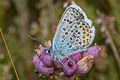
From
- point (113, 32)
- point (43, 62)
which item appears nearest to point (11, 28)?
point (113, 32)

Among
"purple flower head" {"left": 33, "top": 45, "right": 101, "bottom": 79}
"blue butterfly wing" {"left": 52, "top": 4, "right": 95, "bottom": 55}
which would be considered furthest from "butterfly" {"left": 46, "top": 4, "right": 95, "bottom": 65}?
"purple flower head" {"left": 33, "top": 45, "right": 101, "bottom": 79}

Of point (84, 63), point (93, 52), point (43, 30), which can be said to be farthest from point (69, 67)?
point (43, 30)

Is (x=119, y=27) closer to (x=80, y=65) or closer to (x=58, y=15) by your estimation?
(x=58, y=15)

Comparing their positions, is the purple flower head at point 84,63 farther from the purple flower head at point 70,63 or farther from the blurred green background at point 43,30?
the blurred green background at point 43,30

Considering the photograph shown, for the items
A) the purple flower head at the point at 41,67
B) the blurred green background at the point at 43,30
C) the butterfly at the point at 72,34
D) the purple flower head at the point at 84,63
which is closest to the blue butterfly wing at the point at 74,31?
the butterfly at the point at 72,34

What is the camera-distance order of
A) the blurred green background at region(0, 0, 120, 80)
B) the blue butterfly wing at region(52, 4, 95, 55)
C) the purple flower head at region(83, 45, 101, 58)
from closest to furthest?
the blue butterfly wing at region(52, 4, 95, 55)
the purple flower head at region(83, 45, 101, 58)
the blurred green background at region(0, 0, 120, 80)

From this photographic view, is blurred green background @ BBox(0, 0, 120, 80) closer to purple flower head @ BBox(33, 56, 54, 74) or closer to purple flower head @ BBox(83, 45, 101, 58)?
purple flower head @ BBox(33, 56, 54, 74)
